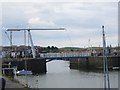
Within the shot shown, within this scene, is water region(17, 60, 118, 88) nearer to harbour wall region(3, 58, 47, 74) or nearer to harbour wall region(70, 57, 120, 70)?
harbour wall region(3, 58, 47, 74)

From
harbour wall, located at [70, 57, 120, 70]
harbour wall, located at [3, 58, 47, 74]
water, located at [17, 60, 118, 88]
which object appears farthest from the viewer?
harbour wall, located at [70, 57, 120, 70]

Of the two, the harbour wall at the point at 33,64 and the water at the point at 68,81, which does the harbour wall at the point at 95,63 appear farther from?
the water at the point at 68,81

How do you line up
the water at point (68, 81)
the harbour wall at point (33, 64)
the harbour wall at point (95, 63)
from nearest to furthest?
the water at point (68, 81) → the harbour wall at point (33, 64) → the harbour wall at point (95, 63)

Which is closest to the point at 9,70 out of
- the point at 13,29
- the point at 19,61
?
the point at 19,61

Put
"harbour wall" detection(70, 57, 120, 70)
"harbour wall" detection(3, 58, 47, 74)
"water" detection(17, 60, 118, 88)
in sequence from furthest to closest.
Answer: "harbour wall" detection(70, 57, 120, 70) → "harbour wall" detection(3, 58, 47, 74) → "water" detection(17, 60, 118, 88)

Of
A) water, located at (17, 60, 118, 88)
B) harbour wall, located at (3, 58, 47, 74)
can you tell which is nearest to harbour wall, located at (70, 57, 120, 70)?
harbour wall, located at (3, 58, 47, 74)

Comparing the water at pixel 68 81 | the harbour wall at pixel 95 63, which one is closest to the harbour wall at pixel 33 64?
the harbour wall at pixel 95 63

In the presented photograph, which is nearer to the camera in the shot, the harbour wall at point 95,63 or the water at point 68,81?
the water at point 68,81

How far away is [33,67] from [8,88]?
41435 millimetres

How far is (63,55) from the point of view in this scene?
210 feet

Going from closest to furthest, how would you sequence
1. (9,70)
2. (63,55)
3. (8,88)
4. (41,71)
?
(8,88) → (9,70) → (41,71) → (63,55)

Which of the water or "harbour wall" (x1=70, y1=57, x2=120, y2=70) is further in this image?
"harbour wall" (x1=70, y1=57, x2=120, y2=70)

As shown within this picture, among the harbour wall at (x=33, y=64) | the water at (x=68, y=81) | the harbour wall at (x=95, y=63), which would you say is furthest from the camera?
the harbour wall at (x=95, y=63)

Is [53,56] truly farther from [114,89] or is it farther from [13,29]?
[114,89]
